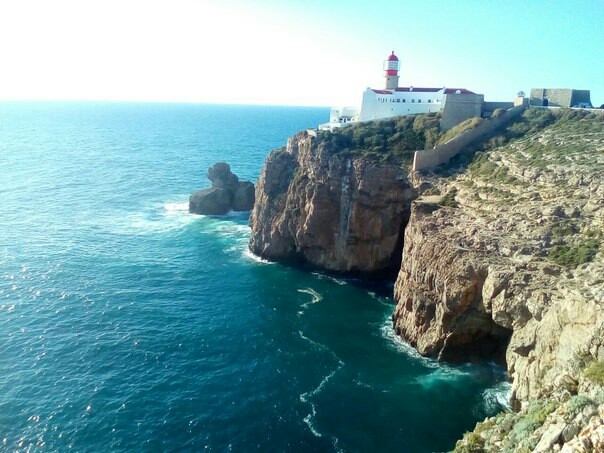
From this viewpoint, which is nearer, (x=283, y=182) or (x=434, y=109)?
(x=283, y=182)

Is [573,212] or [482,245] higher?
[573,212]

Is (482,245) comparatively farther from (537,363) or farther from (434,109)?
(434,109)

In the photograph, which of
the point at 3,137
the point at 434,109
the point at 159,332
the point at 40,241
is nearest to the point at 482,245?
the point at 159,332

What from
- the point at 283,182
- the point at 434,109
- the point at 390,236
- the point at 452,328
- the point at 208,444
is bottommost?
the point at 208,444

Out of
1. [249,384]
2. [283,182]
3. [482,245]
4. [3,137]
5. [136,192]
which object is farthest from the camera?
[3,137]

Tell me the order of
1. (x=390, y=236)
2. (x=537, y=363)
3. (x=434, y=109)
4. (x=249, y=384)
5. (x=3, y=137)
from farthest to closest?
(x=3, y=137), (x=434, y=109), (x=390, y=236), (x=249, y=384), (x=537, y=363)

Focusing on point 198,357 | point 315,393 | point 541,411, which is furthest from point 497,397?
point 198,357

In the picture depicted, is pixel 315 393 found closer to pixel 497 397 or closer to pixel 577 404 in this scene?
pixel 497 397
